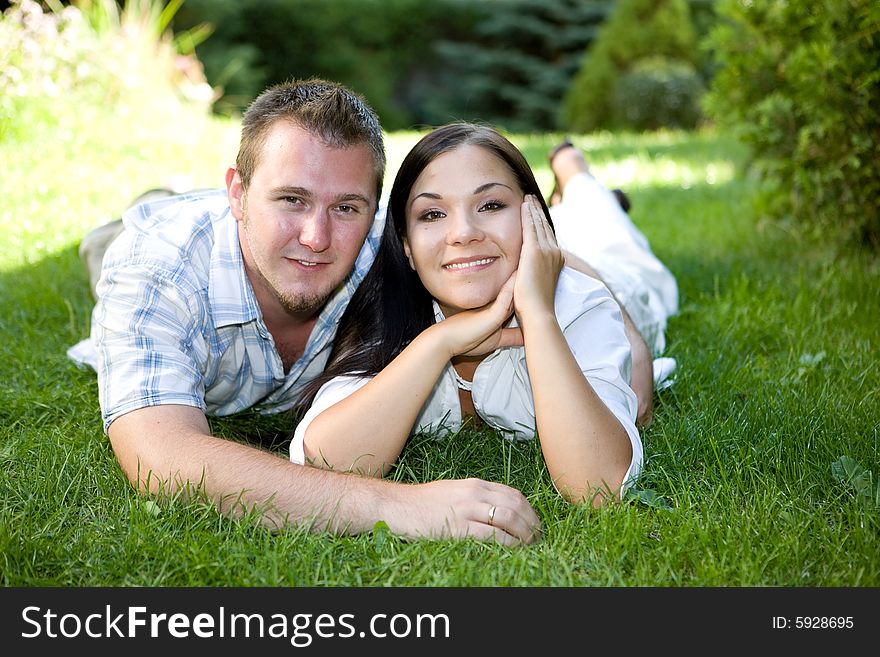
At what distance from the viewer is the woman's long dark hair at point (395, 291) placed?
2947mm

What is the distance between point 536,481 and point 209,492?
→ 1.00 m

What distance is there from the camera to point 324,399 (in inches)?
116

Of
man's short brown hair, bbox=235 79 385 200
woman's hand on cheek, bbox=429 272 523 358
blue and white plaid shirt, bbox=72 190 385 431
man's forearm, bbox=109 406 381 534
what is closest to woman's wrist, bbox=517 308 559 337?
woman's hand on cheek, bbox=429 272 523 358

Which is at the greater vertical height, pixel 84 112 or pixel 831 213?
pixel 84 112

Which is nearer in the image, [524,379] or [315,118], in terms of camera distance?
[315,118]

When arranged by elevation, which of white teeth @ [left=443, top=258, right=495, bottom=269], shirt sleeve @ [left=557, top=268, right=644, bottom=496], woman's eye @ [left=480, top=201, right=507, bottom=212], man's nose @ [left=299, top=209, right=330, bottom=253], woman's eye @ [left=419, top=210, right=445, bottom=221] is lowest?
shirt sleeve @ [left=557, top=268, right=644, bottom=496]

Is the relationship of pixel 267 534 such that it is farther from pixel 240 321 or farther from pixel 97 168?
pixel 97 168

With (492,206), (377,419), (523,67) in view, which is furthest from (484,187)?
(523,67)

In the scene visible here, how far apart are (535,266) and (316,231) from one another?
719 millimetres

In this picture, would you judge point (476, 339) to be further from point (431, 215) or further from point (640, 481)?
point (640, 481)

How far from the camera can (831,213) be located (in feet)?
17.4

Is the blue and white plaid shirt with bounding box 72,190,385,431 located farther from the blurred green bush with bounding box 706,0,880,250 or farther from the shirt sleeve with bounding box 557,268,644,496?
the blurred green bush with bounding box 706,0,880,250

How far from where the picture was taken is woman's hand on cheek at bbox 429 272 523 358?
9.02 feet
